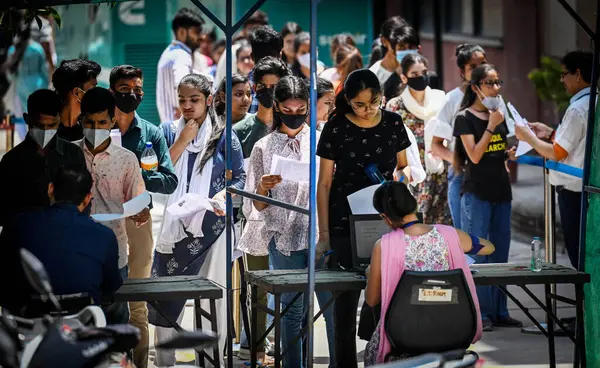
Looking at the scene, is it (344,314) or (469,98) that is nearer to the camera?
(344,314)

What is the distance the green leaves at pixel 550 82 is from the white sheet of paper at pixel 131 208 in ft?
29.9

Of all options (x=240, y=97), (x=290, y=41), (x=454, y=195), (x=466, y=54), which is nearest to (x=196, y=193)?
(x=240, y=97)

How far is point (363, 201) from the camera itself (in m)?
6.37

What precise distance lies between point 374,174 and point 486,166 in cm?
209

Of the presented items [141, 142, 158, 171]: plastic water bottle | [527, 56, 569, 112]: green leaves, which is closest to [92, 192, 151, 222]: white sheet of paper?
[141, 142, 158, 171]: plastic water bottle

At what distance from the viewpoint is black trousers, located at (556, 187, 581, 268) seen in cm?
784

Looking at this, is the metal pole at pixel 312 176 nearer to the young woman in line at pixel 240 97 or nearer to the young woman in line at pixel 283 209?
the young woman in line at pixel 283 209

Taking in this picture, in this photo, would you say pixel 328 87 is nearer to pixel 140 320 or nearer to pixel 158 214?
pixel 140 320

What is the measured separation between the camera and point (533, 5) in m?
16.2

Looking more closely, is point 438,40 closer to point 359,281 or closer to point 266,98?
point 266,98

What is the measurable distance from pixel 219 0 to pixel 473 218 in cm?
1213

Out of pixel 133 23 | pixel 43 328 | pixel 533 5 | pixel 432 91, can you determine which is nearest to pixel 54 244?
pixel 43 328

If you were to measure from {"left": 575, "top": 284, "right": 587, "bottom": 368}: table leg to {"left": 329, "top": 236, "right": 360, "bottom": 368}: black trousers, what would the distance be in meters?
1.26

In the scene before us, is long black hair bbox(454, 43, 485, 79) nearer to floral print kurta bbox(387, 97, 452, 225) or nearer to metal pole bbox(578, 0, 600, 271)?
floral print kurta bbox(387, 97, 452, 225)
